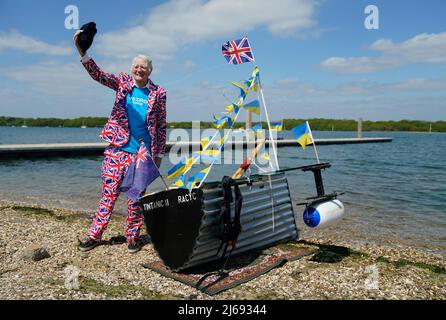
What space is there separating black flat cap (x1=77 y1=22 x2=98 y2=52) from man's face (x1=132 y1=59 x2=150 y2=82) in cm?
62

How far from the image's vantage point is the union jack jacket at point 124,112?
16.5 ft

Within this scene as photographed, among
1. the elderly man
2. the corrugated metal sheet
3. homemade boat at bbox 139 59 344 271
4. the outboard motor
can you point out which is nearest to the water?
the corrugated metal sheet

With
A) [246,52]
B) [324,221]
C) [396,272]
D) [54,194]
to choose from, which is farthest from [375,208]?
[54,194]

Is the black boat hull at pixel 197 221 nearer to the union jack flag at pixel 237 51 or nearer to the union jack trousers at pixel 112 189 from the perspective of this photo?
the union jack trousers at pixel 112 189

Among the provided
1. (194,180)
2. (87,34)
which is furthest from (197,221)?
(87,34)

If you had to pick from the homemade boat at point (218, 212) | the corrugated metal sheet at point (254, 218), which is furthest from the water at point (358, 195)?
the homemade boat at point (218, 212)

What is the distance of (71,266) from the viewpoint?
477 cm

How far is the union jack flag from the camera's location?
4910 mm

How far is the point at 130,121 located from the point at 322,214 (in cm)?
286

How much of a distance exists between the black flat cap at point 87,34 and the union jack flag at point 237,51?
1.65 m

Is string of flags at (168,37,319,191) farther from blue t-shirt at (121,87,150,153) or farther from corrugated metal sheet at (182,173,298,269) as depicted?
blue t-shirt at (121,87,150,153)
